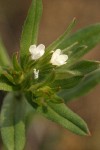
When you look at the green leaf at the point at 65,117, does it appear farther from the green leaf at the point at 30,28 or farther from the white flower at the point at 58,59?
the green leaf at the point at 30,28

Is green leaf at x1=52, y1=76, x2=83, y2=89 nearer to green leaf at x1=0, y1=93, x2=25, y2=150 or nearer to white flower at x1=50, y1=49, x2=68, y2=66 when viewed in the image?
white flower at x1=50, y1=49, x2=68, y2=66

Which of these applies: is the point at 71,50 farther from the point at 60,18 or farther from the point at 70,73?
the point at 60,18

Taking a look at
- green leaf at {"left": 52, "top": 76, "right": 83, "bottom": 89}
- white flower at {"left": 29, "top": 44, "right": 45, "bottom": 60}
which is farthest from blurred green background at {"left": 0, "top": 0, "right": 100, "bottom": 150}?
white flower at {"left": 29, "top": 44, "right": 45, "bottom": 60}

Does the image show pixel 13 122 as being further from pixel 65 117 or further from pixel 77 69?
pixel 77 69

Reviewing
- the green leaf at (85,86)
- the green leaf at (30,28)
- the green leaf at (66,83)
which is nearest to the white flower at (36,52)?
the green leaf at (30,28)

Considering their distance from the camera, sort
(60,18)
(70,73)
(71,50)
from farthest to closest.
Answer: (60,18), (71,50), (70,73)

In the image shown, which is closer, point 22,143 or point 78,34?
point 22,143

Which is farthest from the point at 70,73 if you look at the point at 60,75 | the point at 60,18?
the point at 60,18
